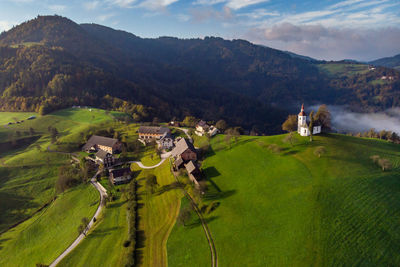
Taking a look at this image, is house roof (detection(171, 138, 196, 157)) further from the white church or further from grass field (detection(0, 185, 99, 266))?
the white church

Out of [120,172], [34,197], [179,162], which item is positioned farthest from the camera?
[34,197]

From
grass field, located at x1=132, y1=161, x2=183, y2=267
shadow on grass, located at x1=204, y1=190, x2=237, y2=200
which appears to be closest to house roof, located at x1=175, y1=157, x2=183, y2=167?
grass field, located at x1=132, y1=161, x2=183, y2=267

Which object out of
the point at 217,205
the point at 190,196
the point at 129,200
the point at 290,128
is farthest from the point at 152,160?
the point at 290,128

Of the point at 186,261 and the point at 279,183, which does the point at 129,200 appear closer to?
the point at 186,261

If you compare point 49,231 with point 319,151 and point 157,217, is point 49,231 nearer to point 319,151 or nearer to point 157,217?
point 157,217

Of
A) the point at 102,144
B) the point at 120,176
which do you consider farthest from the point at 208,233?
the point at 102,144

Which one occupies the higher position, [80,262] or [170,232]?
[170,232]

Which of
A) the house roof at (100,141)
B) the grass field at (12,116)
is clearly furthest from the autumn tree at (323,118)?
the grass field at (12,116)
